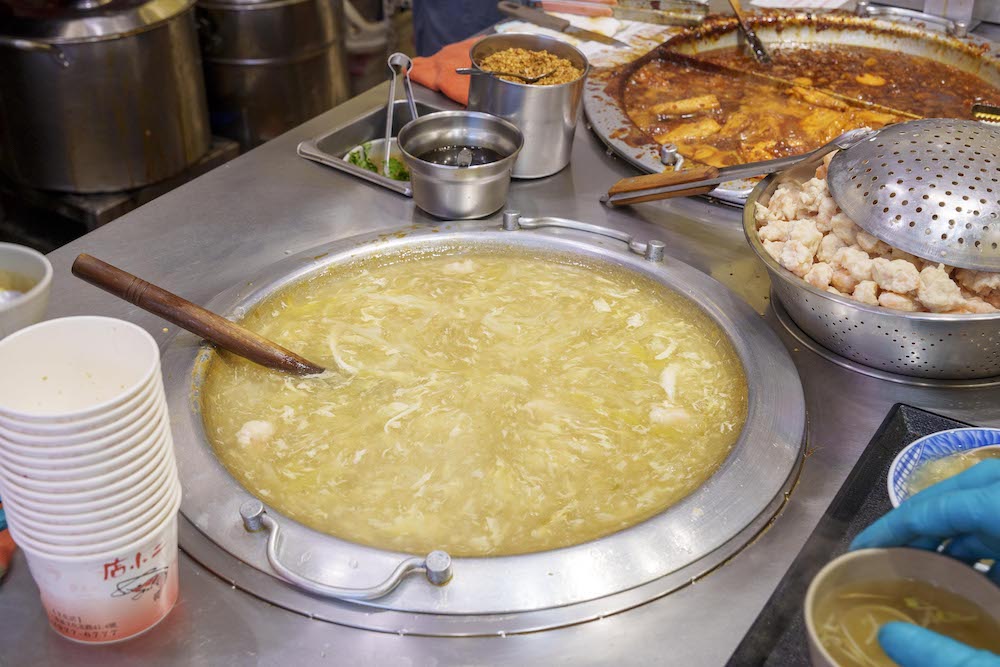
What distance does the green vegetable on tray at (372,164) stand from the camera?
2.58 m

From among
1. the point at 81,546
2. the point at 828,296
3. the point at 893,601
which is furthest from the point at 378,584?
the point at 828,296

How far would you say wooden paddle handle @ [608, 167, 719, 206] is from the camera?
2223mm

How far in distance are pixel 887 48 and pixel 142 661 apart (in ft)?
12.0

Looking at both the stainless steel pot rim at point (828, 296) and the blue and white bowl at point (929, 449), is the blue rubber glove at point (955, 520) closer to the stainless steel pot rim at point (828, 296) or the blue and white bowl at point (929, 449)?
the blue and white bowl at point (929, 449)

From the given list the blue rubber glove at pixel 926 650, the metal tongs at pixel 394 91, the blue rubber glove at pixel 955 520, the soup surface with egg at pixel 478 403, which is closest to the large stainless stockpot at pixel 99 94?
the metal tongs at pixel 394 91

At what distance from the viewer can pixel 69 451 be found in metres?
1.04

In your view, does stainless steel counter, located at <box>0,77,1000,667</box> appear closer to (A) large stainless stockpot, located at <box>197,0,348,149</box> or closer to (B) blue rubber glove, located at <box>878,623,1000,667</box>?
(B) blue rubber glove, located at <box>878,623,1000,667</box>

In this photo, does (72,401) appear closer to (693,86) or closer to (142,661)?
(142,661)

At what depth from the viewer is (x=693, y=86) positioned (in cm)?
329

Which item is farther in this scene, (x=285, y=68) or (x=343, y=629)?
(x=285, y=68)

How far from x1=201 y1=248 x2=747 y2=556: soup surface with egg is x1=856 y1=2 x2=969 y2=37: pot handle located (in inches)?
93.9

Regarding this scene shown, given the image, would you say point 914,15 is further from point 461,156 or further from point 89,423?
point 89,423

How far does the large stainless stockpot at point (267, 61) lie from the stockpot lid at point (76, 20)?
2.56ft

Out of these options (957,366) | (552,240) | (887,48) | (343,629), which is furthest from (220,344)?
(887,48)
